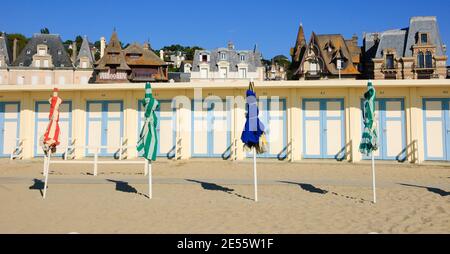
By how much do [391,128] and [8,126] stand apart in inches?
657

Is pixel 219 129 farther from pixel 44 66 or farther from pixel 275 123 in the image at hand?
pixel 44 66

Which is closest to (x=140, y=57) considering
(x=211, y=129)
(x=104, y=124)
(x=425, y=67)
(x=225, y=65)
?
(x=225, y=65)

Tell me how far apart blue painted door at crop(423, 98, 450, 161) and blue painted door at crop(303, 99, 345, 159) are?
3222mm

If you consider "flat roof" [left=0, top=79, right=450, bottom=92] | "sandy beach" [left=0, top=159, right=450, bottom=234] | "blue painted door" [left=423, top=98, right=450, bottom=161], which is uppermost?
"flat roof" [left=0, top=79, right=450, bottom=92]

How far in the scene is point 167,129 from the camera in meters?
14.9

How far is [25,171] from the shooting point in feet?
39.1

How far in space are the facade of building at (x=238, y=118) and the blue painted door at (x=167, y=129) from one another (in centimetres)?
4

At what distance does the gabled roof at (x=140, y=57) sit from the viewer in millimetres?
44531

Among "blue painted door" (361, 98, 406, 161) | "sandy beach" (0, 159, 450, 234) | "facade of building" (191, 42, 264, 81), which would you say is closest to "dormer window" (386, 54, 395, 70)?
"facade of building" (191, 42, 264, 81)

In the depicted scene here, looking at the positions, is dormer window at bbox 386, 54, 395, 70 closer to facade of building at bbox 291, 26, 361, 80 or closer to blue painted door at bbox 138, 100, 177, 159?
facade of building at bbox 291, 26, 361, 80

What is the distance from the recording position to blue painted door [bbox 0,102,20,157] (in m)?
15.4
